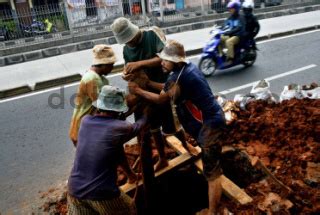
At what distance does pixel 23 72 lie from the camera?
10219 millimetres

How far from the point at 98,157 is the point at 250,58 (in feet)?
22.7

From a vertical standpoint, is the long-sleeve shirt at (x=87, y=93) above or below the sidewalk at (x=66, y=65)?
above

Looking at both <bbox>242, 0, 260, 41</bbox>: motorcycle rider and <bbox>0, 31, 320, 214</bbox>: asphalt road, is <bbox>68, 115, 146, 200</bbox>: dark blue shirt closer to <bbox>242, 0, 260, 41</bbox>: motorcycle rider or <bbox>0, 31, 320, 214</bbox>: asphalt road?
<bbox>0, 31, 320, 214</bbox>: asphalt road

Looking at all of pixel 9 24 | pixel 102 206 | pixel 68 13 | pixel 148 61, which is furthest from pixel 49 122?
pixel 9 24

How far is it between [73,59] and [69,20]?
2.46m

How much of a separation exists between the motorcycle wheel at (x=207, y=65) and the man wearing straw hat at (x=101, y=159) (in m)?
5.46

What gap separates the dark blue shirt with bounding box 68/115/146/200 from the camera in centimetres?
258

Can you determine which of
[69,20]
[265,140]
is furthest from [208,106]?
[69,20]

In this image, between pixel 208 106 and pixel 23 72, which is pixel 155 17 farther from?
pixel 208 106

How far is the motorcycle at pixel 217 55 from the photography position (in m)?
7.89

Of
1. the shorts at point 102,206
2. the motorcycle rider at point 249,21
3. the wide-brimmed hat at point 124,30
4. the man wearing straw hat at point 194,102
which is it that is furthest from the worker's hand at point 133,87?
the motorcycle rider at point 249,21

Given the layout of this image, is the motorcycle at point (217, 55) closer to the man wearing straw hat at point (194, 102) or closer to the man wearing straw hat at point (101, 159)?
the man wearing straw hat at point (194, 102)

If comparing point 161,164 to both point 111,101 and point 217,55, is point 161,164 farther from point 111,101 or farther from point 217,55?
point 217,55

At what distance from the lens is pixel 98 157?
8.43 feet
